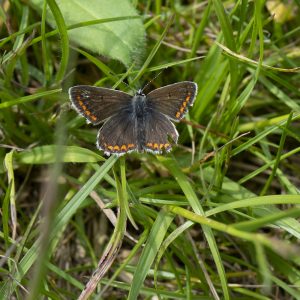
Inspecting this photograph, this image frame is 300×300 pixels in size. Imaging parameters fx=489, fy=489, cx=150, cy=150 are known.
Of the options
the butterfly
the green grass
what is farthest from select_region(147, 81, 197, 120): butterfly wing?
the green grass

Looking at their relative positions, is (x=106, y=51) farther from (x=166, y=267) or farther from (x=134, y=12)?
(x=166, y=267)

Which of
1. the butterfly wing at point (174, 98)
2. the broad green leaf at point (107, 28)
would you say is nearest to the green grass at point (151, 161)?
the broad green leaf at point (107, 28)

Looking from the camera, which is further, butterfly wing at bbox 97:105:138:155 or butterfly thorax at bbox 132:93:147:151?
butterfly thorax at bbox 132:93:147:151

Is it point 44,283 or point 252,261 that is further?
point 252,261

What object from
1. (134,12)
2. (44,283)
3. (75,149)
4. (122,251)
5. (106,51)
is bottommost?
(122,251)

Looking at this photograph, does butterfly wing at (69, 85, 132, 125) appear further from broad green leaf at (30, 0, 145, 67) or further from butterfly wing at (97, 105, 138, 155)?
broad green leaf at (30, 0, 145, 67)

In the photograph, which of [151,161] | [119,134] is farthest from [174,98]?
[151,161]

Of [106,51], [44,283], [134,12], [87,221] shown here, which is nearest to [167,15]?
[134,12]
